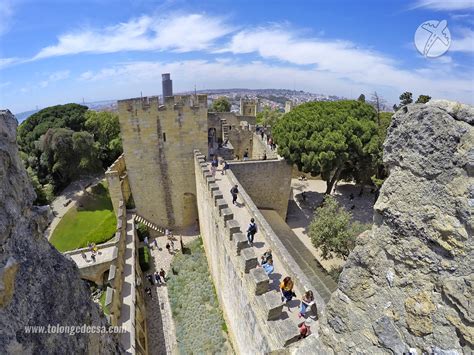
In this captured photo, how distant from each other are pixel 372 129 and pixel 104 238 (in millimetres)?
18513

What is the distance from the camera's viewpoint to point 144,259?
14.9 m

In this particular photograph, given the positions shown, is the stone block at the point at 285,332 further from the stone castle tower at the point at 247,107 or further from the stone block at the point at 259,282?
the stone castle tower at the point at 247,107

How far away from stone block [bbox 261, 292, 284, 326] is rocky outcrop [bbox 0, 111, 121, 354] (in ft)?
12.1

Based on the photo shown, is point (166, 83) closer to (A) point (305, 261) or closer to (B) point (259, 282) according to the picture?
(A) point (305, 261)

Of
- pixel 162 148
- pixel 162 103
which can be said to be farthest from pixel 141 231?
A: pixel 162 103

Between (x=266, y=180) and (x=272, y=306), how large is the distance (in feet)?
35.6

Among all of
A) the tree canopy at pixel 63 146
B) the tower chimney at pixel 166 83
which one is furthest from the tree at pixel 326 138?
the tower chimney at pixel 166 83

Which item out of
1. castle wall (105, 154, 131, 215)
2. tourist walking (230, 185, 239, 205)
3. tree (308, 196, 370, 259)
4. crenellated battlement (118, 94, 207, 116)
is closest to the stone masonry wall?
tourist walking (230, 185, 239, 205)

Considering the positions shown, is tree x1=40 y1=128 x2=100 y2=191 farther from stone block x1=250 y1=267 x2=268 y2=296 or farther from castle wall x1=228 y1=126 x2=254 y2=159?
stone block x1=250 y1=267 x2=268 y2=296

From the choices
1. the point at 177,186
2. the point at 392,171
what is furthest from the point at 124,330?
the point at 392,171

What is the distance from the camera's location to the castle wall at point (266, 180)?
15883 millimetres

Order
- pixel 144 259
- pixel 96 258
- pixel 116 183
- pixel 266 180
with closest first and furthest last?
pixel 96 258 → pixel 144 259 → pixel 116 183 → pixel 266 180

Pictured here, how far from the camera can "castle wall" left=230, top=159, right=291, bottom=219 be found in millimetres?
15883

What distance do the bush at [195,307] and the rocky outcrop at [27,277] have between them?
8.25 metres
